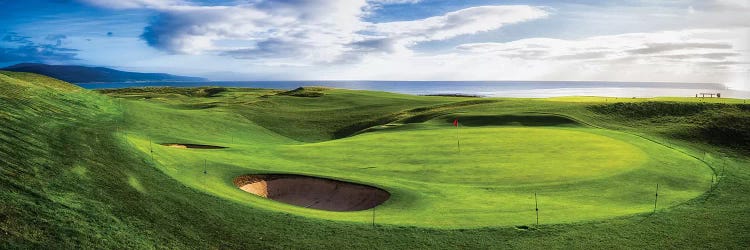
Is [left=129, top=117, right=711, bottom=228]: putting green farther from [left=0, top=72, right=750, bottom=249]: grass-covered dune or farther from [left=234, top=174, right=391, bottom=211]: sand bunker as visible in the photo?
[left=234, top=174, right=391, bottom=211]: sand bunker

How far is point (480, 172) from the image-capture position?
31.3 m

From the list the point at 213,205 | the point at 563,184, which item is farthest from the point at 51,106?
the point at 563,184

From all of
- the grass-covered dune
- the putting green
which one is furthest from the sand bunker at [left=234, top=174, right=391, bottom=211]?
the grass-covered dune

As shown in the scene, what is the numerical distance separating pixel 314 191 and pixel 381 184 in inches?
156

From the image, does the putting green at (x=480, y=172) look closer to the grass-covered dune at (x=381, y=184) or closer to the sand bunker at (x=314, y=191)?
the grass-covered dune at (x=381, y=184)

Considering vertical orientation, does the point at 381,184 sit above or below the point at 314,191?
above

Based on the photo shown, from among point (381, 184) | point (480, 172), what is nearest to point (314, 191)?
point (381, 184)

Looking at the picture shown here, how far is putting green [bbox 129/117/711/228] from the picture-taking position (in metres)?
21.9

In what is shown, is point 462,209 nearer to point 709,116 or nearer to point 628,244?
point 628,244

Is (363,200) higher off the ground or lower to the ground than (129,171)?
lower

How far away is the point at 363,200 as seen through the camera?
26000mm

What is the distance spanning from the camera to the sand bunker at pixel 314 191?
25.9m

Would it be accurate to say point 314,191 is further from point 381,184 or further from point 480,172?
Result: point 480,172

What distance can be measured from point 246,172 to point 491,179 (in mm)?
14874
